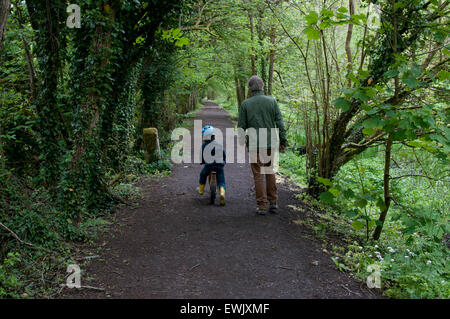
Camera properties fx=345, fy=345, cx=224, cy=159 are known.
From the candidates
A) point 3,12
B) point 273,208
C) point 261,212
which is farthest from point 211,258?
point 3,12

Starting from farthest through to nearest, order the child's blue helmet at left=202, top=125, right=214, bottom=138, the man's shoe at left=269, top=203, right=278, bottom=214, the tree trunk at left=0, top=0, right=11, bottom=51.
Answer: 1. the child's blue helmet at left=202, top=125, right=214, bottom=138
2. the man's shoe at left=269, top=203, right=278, bottom=214
3. the tree trunk at left=0, top=0, right=11, bottom=51

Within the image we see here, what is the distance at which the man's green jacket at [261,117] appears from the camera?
6.49m

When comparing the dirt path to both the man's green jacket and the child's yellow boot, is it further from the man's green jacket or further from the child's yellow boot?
the man's green jacket

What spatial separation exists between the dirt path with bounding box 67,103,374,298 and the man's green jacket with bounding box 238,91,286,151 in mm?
1460

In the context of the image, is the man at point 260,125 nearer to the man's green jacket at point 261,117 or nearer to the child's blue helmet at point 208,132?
the man's green jacket at point 261,117

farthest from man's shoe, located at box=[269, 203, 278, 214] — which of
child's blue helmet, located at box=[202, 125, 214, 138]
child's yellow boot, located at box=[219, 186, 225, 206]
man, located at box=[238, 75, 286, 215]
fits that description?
child's blue helmet, located at box=[202, 125, 214, 138]

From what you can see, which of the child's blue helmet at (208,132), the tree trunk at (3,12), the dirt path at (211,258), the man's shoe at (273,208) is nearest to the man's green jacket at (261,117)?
the child's blue helmet at (208,132)

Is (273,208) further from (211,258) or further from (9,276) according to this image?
(9,276)

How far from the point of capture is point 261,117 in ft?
21.4

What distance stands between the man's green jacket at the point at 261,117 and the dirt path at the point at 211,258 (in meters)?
1.46

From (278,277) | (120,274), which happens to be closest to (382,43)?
(278,277)

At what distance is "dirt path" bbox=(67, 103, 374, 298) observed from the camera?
4.00 metres

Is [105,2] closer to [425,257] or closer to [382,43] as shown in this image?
[382,43]
